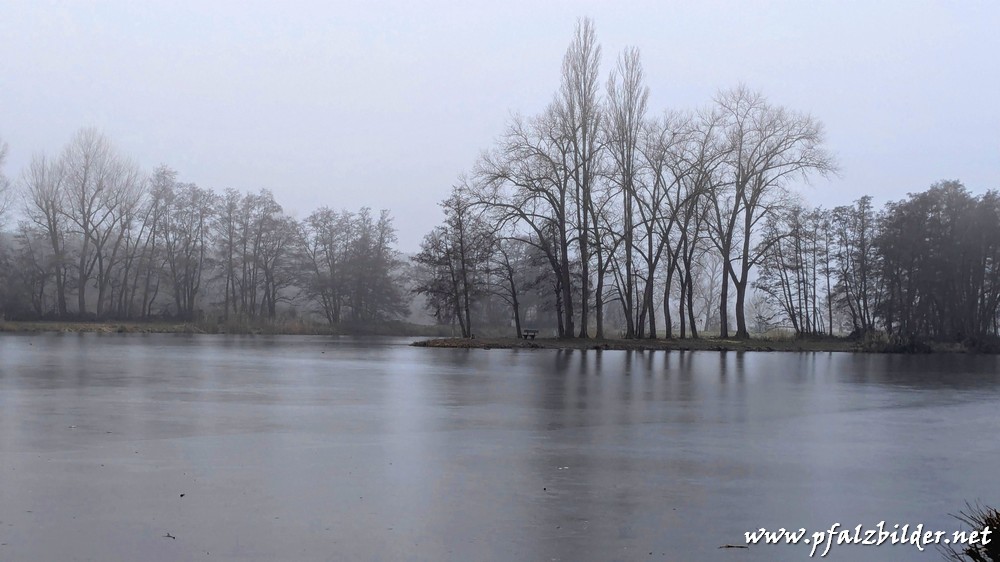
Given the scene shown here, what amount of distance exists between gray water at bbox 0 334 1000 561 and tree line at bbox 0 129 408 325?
1972 inches

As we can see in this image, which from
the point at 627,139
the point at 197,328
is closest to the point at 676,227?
the point at 627,139

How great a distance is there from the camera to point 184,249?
230 ft

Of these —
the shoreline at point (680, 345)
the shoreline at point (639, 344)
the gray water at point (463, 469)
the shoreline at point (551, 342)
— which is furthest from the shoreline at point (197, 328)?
the gray water at point (463, 469)

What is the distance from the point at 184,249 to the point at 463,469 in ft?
220

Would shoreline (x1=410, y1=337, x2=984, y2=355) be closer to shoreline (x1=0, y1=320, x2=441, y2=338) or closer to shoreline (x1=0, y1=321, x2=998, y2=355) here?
shoreline (x1=0, y1=321, x2=998, y2=355)

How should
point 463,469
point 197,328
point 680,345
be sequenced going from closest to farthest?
point 463,469 < point 680,345 < point 197,328

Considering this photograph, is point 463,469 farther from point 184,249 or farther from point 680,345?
point 184,249

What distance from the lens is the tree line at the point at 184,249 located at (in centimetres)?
6444

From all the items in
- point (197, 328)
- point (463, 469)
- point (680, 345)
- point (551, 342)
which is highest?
point (197, 328)

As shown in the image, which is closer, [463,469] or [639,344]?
[463,469]

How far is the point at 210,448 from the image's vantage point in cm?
916

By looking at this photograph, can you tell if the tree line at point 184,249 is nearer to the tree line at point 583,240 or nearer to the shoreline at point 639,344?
the tree line at point 583,240

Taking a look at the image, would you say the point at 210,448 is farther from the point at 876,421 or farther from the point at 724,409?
the point at 876,421

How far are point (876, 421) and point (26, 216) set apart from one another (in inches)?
2643
